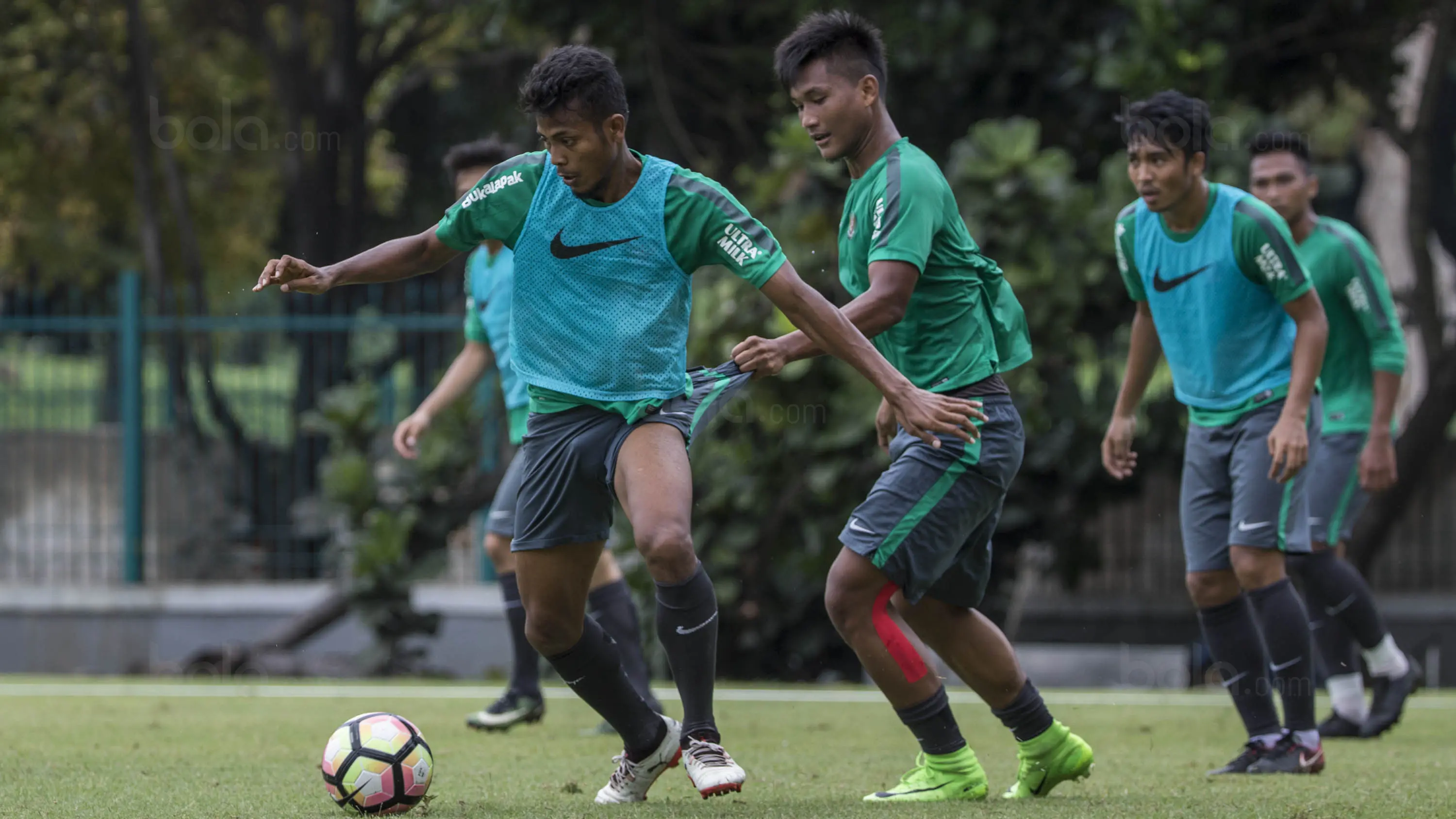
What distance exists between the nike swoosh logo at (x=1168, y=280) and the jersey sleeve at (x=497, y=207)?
2.10 metres

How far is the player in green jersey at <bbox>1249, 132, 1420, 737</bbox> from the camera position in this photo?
6.64 m

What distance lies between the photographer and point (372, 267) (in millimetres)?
4457

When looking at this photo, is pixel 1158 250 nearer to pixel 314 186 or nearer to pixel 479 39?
pixel 479 39

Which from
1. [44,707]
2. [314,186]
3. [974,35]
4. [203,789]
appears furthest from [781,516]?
[314,186]

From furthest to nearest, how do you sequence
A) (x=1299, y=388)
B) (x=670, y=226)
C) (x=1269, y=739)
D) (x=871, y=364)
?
(x=1269, y=739) < (x=1299, y=388) < (x=670, y=226) < (x=871, y=364)

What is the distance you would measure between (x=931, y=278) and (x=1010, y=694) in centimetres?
119

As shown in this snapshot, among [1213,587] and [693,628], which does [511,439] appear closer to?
[693,628]

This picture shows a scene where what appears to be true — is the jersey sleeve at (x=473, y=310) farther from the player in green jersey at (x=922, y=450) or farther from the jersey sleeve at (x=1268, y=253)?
the jersey sleeve at (x=1268, y=253)

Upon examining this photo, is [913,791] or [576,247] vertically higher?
[576,247]

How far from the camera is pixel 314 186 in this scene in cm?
1511

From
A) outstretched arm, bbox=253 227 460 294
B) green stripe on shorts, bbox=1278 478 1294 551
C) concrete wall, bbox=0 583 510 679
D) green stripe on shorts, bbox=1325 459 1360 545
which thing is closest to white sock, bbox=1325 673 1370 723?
green stripe on shorts, bbox=1325 459 1360 545

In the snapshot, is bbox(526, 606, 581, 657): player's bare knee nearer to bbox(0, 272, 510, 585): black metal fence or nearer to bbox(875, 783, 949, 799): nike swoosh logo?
bbox(875, 783, 949, 799): nike swoosh logo

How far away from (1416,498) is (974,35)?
14.4 feet

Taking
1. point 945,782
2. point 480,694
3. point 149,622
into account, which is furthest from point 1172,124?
point 149,622
